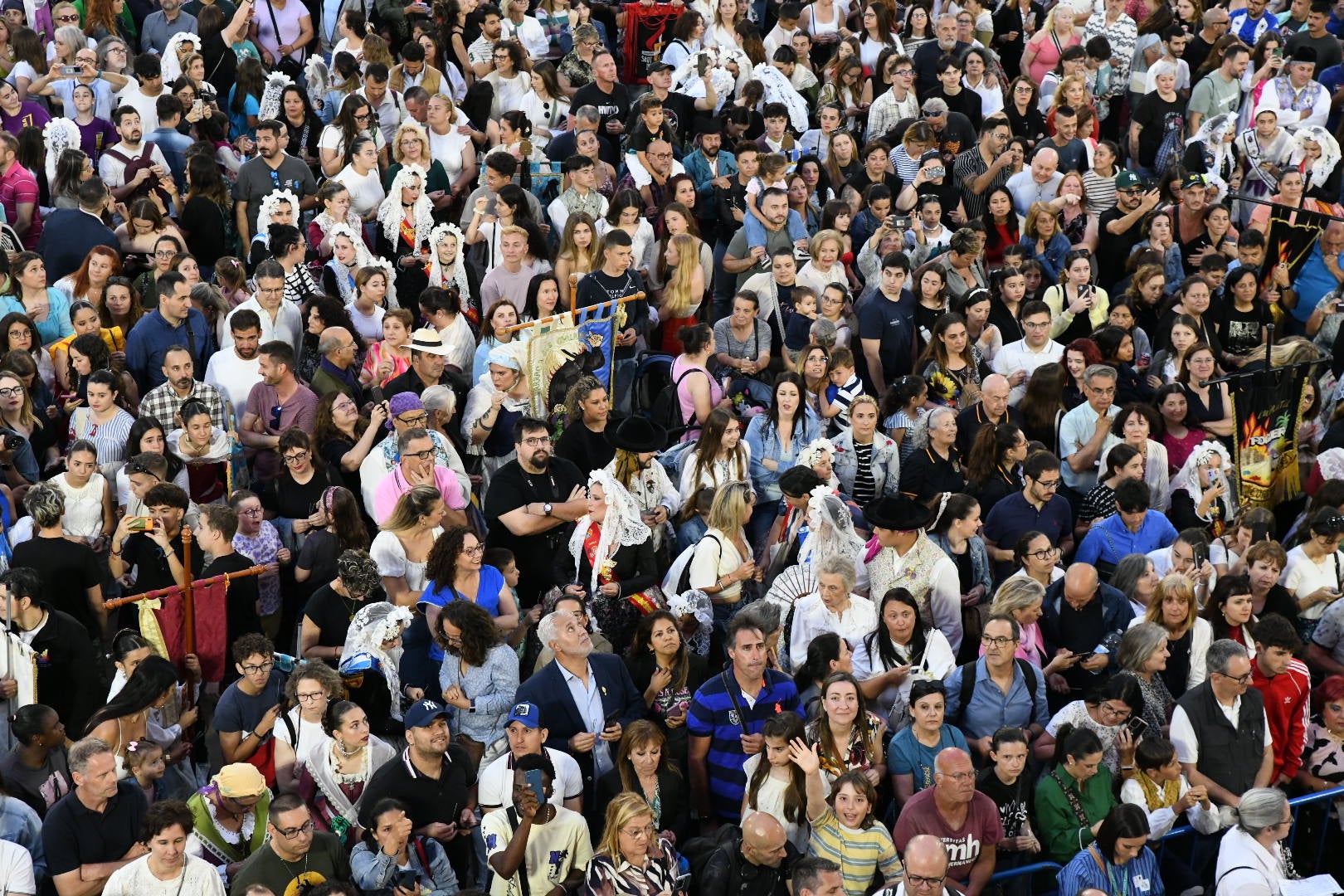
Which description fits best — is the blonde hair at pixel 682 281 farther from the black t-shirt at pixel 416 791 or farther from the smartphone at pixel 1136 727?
the black t-shirt at pixel 416 791

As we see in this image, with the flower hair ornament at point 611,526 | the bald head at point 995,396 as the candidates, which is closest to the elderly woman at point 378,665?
the flower hair ornament at point 611,526

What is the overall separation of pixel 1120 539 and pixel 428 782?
163 inches

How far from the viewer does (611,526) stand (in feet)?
32.1

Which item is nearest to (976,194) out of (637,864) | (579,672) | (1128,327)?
(1128,327)

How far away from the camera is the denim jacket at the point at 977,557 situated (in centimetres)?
1020

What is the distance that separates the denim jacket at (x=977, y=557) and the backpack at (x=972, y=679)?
0.86 meters

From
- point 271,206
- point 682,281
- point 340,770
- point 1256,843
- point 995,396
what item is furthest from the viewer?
point 682,281

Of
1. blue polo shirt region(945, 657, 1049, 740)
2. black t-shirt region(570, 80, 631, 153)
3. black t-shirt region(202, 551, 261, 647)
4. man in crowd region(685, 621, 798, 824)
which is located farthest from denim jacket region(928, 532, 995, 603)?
black t-shirt region(570, 80, 631, 153)

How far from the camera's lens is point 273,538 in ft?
31.9

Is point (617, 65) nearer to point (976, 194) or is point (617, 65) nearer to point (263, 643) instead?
point (976, 194)

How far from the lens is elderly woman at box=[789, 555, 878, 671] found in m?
9.45

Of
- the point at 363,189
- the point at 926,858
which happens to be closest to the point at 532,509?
the point at 926,858

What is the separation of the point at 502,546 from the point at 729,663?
1.50 metres

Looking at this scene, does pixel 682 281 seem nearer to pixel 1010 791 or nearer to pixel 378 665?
pixel 378 665
